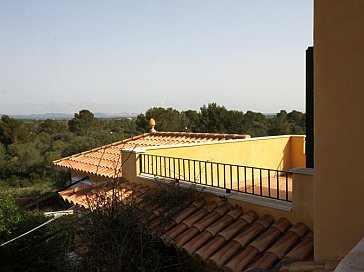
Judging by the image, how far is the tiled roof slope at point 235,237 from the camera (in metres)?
4.71

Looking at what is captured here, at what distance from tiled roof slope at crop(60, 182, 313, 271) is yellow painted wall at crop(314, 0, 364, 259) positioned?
1.13 m

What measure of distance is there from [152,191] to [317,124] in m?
4.53

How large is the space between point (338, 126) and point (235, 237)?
8.78ft

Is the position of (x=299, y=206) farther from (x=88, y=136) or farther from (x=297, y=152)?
(x=88, y=136)

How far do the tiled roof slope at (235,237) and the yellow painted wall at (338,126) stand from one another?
113cm

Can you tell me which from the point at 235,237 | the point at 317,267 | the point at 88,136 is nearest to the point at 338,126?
the point at 317,267

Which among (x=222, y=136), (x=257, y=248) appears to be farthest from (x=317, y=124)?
(x=222, y=136)

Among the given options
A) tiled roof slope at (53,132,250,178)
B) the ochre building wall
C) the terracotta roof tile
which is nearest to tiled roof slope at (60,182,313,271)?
the terracotta roof tile

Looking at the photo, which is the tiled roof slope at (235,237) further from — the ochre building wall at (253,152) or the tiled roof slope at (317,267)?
the ochre building wall at (253,152)

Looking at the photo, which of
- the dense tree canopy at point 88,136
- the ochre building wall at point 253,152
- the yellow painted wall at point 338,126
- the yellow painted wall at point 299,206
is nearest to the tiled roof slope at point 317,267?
the yellow painted wall at point 338,126

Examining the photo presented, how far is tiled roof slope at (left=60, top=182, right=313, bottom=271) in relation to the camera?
185 inches

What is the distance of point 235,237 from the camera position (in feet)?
17.6

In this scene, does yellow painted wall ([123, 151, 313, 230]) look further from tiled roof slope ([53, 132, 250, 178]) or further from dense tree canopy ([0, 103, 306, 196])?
dense tree canopy ([0, 103, 306, 196])

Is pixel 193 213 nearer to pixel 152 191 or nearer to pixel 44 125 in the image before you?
pixel 152 191
